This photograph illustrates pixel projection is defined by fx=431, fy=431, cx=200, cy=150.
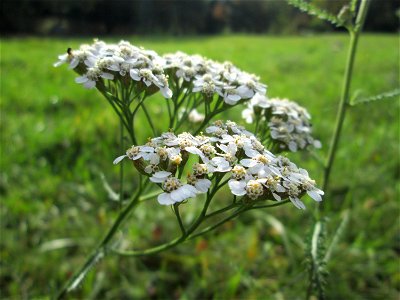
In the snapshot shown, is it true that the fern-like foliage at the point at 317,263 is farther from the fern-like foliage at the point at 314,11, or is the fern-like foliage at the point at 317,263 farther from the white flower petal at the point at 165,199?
the fern-like foliage at the point at 314,11

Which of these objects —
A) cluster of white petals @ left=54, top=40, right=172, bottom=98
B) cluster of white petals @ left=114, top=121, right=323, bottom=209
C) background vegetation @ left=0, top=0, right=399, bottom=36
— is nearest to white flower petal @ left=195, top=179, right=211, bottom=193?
cluster of white petals @ left=114, top=121, right=323, bottom=209

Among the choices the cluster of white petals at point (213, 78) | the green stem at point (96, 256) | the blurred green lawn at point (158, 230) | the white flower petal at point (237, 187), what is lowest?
the blurred green lawn at point (158, 230)

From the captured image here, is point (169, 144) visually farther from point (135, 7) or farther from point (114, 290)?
point (135, 7)

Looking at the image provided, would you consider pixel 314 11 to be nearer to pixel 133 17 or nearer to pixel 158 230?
pixel 158 230

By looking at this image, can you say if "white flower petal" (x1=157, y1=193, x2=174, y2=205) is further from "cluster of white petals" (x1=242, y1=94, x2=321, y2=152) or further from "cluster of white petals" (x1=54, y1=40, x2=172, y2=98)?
"cluster of white petals" (x1=242, y1=94, x2=321, y2=152)

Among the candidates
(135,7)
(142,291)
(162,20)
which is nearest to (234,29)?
(162,20)

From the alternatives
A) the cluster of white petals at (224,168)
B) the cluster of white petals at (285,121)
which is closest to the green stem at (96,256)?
the cluster of white petals at (224,168)
